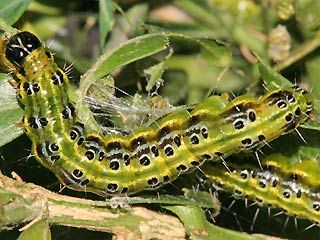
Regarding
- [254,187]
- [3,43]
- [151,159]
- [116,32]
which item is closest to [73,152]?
[151,159]

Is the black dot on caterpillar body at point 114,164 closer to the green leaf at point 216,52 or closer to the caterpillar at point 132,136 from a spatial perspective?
the caterpillar at point 132,136

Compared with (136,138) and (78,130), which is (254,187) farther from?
(78,130)

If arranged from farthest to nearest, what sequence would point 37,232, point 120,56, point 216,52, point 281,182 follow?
point 216,52, point 281,182, point 120,56, point 37,232

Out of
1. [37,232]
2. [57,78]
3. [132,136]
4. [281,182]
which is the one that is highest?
[57,78]

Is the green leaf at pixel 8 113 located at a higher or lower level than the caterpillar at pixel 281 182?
higher

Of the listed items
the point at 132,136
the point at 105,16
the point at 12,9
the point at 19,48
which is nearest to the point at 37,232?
the point at 132,136

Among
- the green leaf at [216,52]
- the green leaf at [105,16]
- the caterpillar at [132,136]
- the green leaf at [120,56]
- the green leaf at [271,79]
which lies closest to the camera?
the caterpillar at [132,136]

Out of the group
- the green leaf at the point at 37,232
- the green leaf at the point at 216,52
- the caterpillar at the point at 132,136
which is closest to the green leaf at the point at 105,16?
the green leaf at the point at 216,52

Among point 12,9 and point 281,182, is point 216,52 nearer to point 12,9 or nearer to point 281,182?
point 281,182
